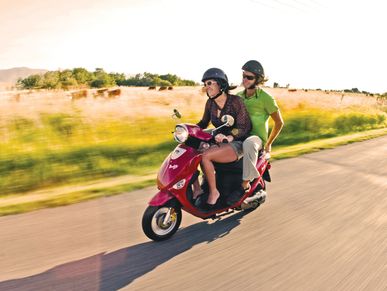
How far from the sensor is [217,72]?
4406mm

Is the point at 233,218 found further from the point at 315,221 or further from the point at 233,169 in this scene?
the point at 315,221

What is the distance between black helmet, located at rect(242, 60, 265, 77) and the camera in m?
5.01

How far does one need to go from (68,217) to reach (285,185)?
3547mm

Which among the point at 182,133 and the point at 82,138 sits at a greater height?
the point at 182,133

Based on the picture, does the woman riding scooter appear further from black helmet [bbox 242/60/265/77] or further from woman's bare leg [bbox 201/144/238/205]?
black helmet [bbox 242/60/265/77]

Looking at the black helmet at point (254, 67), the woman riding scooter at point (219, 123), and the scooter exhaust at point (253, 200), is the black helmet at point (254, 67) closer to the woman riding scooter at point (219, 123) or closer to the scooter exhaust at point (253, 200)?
the woman riding scooter at point (219, 123)

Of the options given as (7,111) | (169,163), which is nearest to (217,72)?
(169,163)

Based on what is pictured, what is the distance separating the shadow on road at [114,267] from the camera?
317 cm

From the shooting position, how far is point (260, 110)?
16.8ft

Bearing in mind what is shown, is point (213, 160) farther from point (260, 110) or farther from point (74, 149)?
point (74, 149)

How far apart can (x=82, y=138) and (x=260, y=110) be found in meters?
4.97

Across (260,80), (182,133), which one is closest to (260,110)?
(260,80)

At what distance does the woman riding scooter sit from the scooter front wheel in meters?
0.44

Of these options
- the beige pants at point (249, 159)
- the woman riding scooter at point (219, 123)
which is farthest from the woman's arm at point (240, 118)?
the beige pants at point (249, 159)
